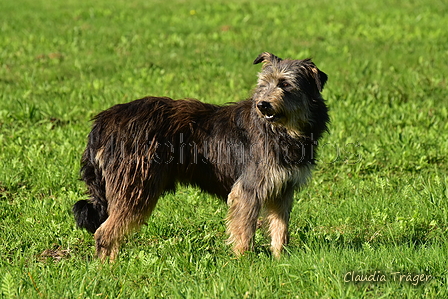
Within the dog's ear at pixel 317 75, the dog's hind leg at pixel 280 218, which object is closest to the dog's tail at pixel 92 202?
the dog's hind leg at pixel 280 218

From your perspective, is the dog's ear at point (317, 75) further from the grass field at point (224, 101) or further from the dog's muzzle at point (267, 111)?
the grass field at point (224, 101)

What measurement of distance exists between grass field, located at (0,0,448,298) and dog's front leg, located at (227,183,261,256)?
144mm

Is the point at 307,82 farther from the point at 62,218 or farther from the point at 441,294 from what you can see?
the point at 62,218

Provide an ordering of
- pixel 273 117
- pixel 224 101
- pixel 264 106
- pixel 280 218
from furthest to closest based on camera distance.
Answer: pixel 224 101
pixel 280 218
pixel 273 117
pixel 264 106

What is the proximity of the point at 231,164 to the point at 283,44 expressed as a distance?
28.6ft

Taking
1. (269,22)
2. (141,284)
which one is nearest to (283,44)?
(269,22)

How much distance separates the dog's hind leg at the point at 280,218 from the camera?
5500 millimetres

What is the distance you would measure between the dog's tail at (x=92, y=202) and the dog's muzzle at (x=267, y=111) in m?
1.55

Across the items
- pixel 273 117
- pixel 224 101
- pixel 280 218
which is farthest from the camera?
pixel 224 101

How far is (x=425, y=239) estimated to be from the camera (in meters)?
5.59

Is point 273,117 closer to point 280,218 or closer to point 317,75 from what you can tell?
point 317,75

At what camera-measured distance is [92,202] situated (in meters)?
5.40

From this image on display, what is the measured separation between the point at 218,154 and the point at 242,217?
62 cm

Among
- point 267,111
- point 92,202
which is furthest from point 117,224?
point 267,111
